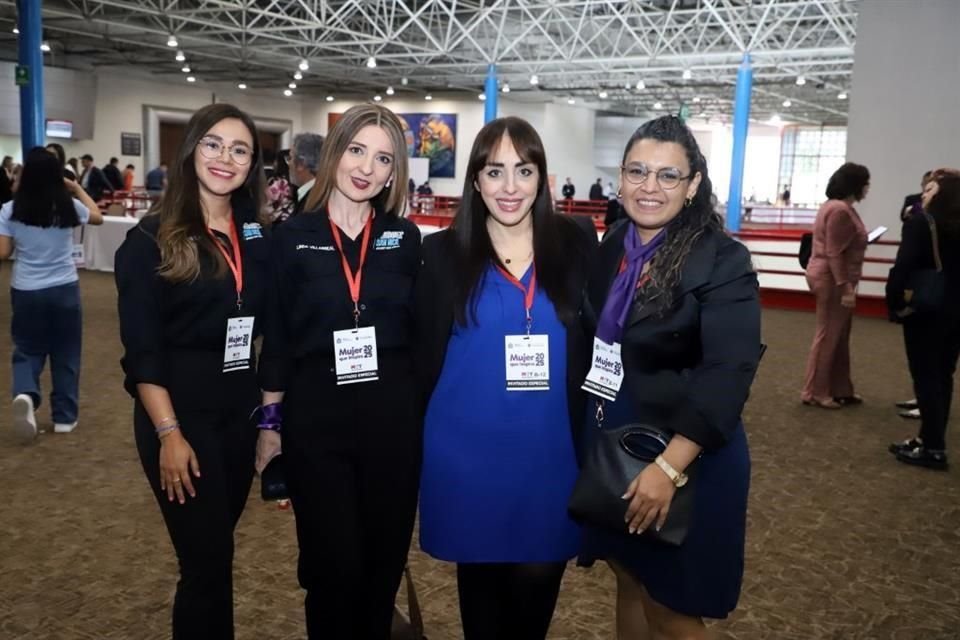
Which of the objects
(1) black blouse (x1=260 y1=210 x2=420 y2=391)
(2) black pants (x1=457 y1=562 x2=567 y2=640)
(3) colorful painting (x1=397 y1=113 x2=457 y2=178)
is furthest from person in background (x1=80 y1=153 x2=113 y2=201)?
(2) black pants (x1=457 y1=562 x2=567 y2=640)

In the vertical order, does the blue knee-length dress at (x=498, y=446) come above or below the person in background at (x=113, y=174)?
below

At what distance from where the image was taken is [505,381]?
79.4 inches

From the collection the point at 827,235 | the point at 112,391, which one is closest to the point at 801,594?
the point at 827,235

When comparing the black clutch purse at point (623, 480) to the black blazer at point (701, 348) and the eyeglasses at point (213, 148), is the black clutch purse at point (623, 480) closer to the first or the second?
the black blazer at point (701, 348)

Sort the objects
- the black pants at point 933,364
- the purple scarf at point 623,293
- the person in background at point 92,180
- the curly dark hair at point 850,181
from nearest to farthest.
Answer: the purple scarf at point 623,293 → the black pants at point 933,364 → the curly dark hair at point 850,181 → the person in background at point 92,180

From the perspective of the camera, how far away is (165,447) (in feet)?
6.58

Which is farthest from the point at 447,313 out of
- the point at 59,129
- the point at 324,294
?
the point at 59,129

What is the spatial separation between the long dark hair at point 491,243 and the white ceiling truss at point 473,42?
54.0ft

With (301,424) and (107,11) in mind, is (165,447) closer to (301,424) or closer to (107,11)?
(301,424)

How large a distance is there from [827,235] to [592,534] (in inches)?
179

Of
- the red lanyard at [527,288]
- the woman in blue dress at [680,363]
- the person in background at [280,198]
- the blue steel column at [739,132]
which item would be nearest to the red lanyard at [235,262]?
the red lanyard at [527,288]

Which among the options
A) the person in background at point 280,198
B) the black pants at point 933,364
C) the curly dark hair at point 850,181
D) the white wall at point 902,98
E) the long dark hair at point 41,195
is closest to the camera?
the long dark hair at point 41,195

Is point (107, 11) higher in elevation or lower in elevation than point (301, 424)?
higher

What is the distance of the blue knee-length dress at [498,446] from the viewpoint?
6.66 feet
